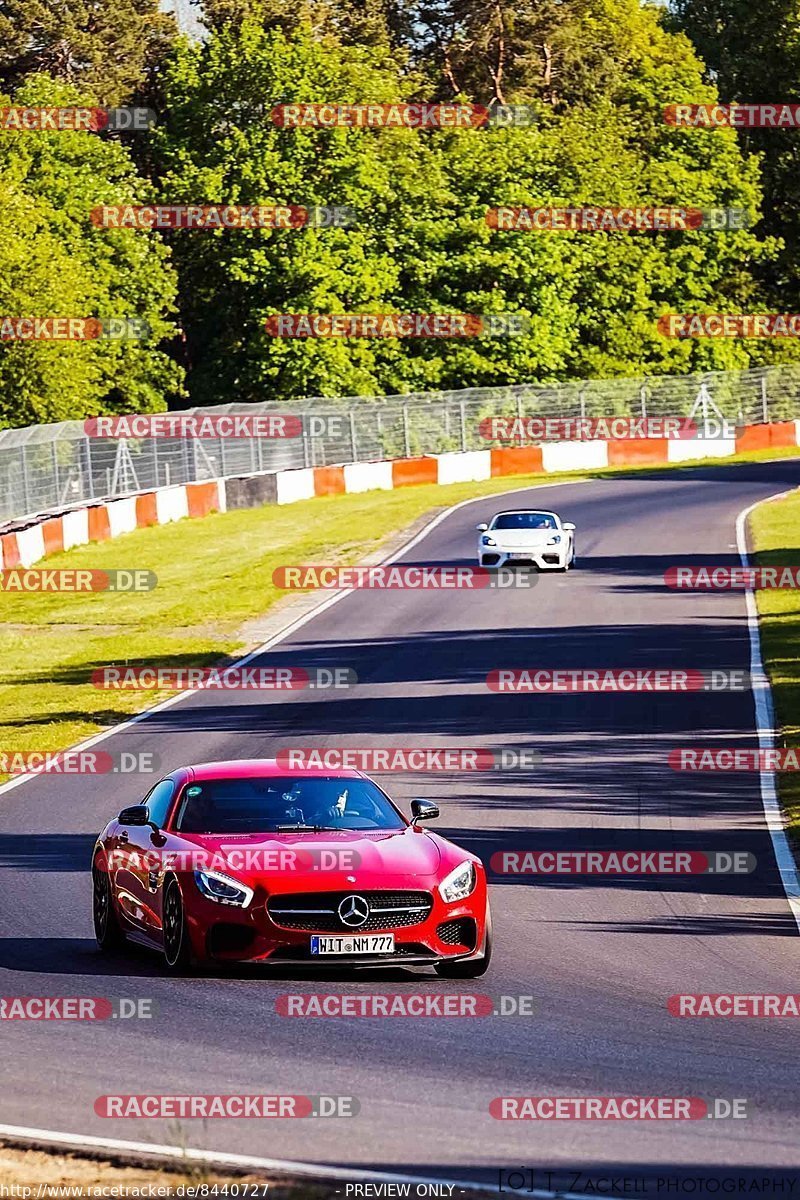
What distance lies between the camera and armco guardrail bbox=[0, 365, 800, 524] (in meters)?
47.6

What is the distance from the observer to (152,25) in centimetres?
8700

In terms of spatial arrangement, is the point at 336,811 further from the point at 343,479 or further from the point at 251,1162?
the point at 343,479

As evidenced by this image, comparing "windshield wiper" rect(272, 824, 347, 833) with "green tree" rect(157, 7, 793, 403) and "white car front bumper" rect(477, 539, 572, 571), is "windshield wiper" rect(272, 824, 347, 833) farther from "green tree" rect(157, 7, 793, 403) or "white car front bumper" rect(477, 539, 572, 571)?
"green tree" rect(157, 7, 793, 403)

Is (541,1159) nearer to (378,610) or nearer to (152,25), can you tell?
(378,610)

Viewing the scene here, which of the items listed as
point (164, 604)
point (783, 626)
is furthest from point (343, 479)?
point (783, 626)

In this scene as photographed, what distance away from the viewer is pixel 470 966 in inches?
503

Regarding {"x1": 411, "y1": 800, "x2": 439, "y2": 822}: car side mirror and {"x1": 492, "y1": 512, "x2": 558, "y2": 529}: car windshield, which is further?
{"x1": 492, "y1": 512, "x2": 558, "y2": 529}: car windshield

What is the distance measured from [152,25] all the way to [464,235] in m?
19.1

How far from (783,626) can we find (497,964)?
20.8 m

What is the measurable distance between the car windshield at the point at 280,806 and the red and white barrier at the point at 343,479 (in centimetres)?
2877

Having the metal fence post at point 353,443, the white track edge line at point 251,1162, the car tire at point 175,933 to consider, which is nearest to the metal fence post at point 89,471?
the metal fence post at point 353,443

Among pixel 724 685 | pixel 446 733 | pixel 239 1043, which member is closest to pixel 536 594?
pixel 724 685

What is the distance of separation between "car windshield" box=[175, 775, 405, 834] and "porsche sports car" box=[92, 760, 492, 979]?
0.03 feet

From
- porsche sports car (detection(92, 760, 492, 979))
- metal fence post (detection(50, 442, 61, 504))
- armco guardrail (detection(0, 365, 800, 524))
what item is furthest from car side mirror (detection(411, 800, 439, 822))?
metal fence post (detection(50, 442, 61, 504))
